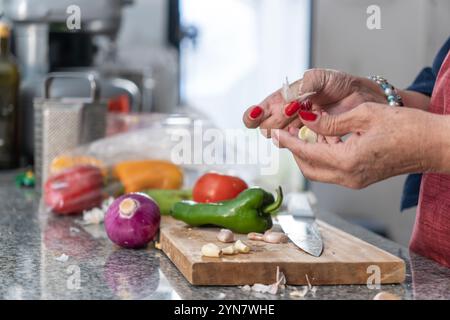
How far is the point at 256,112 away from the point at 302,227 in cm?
20

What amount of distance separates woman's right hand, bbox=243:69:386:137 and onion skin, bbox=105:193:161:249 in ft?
0.67

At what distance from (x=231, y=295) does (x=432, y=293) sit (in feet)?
0.83

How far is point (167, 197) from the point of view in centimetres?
143

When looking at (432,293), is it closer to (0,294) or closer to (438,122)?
(438,122)

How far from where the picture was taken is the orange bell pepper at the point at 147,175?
1619 millimetres

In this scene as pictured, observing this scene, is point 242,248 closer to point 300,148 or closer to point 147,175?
point 300,148

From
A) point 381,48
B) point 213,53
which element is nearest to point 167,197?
point 381,48

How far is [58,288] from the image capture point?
94cm

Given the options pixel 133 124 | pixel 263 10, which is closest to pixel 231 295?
pixel 133 124

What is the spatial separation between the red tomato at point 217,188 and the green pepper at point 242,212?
0.14 m

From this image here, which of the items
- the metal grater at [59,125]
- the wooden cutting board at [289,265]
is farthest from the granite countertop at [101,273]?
the metal grater at [59,125]

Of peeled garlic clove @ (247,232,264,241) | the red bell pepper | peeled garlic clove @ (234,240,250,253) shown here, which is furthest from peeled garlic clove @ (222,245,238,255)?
the red bell pepper

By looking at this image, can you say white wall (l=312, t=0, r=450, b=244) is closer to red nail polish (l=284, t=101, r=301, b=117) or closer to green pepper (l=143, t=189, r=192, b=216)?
green pepper (l=143, t=189, r=192, b=216)
